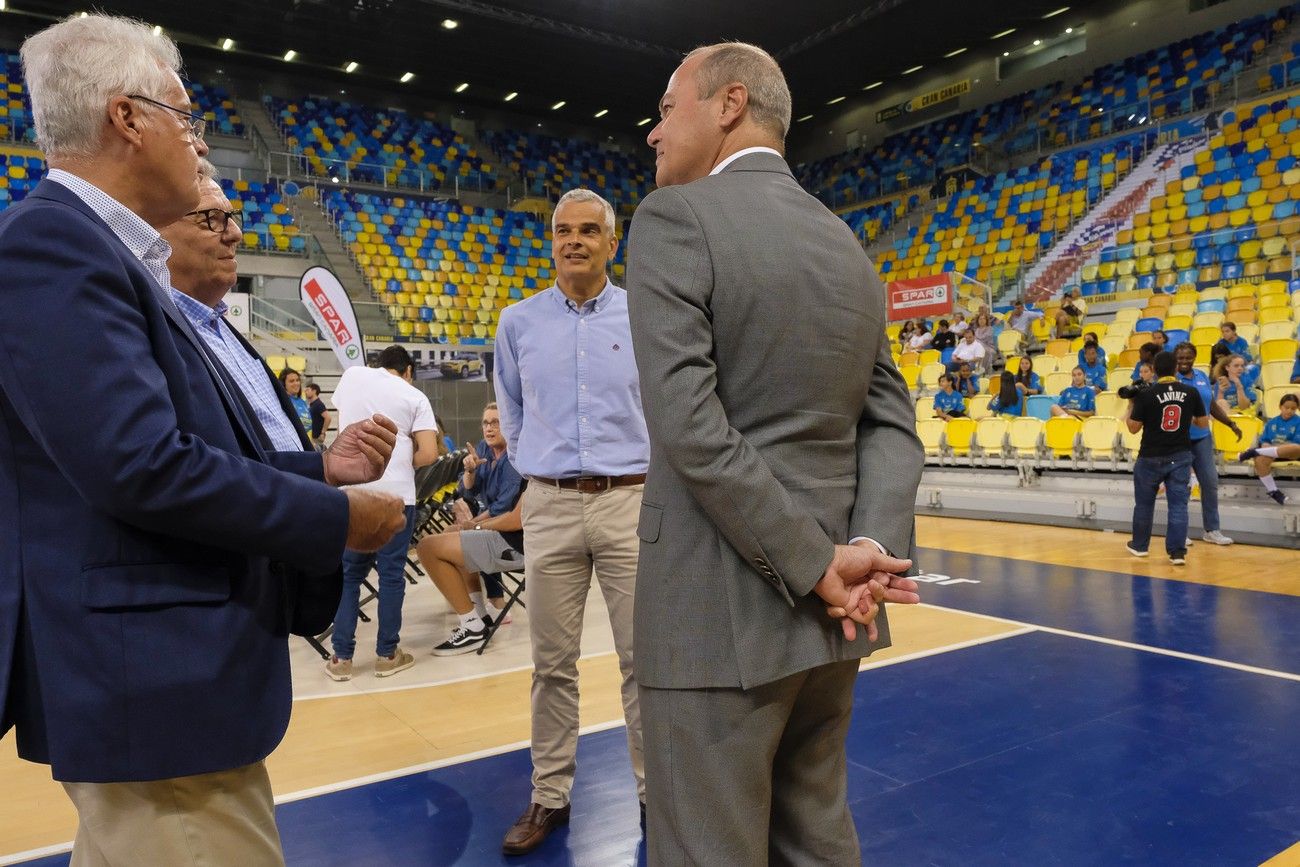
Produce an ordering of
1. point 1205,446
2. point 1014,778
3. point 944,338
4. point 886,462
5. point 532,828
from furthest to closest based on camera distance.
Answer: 1. point 944,338
2. point 1205,446
3. point 1014,778
4. point 532,828
5. point 886,462

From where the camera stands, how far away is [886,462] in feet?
4.88

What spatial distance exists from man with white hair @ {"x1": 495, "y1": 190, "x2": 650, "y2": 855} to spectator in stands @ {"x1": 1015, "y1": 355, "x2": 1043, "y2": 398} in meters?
8.85

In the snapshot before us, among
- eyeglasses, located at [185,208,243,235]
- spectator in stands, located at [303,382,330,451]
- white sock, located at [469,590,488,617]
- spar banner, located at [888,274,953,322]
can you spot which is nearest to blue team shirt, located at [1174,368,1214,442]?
white sock, located at [469,590,488,617]

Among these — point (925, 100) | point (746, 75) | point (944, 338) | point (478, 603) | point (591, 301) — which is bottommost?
point (478, 603)

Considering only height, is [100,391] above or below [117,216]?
below

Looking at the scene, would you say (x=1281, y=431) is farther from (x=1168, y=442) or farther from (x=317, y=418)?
(x=317, y=418)

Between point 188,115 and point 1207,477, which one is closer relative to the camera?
point 188,115

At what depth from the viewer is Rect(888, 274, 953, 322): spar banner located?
12.8 meters

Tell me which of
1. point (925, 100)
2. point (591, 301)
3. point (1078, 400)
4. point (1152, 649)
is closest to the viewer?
point (591, 301)

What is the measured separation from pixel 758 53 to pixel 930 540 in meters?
7.05

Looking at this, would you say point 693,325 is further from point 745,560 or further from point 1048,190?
point 1048,190

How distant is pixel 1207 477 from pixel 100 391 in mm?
7702

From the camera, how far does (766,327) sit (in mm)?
1325

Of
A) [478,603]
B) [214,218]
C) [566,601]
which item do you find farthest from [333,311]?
[214,218]
